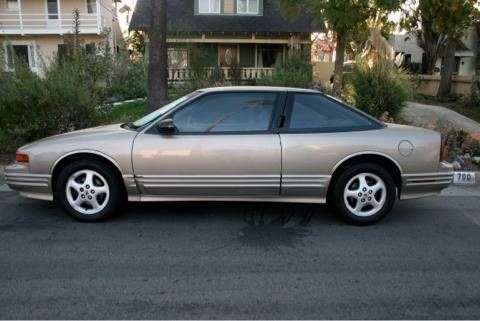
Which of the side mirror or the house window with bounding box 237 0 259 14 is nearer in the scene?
the side mirror

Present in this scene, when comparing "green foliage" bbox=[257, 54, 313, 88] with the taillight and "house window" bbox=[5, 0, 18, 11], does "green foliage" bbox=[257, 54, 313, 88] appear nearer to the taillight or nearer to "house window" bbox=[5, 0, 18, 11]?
the taillight

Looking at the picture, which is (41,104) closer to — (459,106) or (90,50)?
(90,50)

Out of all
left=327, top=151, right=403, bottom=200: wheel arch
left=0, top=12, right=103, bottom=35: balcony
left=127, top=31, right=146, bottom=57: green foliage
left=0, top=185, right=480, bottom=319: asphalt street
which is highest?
left=0, top=12, right=103, bottom=35: balcony

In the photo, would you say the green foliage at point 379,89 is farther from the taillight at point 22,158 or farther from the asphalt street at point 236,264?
the taillight at point 22,158

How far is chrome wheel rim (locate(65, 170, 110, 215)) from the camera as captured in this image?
5102 mm

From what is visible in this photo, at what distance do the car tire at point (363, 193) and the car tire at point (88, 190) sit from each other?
A: 244 centimetres

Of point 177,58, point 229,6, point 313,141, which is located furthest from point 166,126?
point 229,6

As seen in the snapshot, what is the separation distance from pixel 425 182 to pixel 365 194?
2.26 feet

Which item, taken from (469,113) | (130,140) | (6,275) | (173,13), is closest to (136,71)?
(173,13)

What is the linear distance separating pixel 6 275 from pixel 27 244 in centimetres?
72

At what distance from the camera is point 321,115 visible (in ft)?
17.3

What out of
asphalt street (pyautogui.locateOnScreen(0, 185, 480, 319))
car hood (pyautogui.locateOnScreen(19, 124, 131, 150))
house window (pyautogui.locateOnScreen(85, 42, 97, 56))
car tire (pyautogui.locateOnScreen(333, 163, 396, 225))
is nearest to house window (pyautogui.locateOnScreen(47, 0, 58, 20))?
house window (pyautogui.locateOnScreen(85, 42, 97, 56))

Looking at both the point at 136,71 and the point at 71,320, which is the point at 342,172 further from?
the point at 136,71

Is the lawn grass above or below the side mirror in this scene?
below
